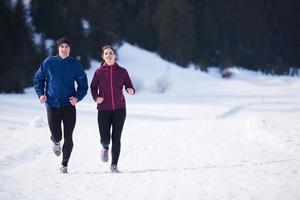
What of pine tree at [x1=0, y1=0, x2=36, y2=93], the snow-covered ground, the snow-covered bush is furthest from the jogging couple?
the snow-covered bush

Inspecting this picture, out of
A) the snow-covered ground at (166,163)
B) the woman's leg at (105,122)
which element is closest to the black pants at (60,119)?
the woman's leg at (105,122)

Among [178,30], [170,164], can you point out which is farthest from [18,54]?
[178,30]

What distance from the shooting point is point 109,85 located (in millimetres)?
7020

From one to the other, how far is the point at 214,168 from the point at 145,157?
199 cm

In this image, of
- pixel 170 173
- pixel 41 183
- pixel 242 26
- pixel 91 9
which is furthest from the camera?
pixel 242 26

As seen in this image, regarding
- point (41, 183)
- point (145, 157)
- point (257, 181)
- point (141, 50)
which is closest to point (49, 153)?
point (145, 157)

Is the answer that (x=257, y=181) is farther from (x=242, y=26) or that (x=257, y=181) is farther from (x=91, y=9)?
(x=242, y=26)

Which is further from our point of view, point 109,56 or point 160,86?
point 160,86

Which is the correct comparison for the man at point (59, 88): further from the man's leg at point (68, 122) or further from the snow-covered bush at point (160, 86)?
the snow-covered bush at point (160, 86)

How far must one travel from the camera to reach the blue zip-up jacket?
6.83 metres

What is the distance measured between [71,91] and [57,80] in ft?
0.88

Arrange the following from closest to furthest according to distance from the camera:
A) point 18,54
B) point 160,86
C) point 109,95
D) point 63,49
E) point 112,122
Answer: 1. point 63,49
2. point 109,95
3. point 112,122
4. point 18,54
5. point 160,86

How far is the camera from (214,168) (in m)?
7.20

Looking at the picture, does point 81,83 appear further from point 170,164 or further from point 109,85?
point 170,164
